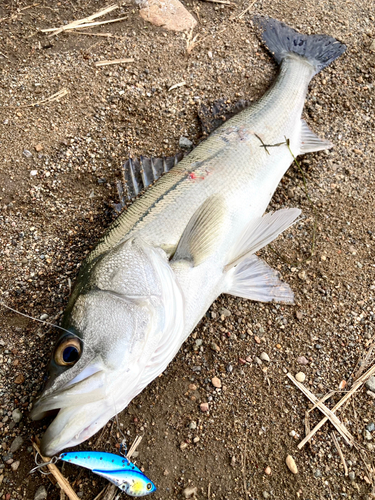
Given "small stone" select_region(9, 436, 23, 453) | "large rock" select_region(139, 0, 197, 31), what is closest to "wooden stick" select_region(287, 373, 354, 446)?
"small stone" select_region(9, 436, 23, 453)

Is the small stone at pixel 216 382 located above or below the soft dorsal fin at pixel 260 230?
below

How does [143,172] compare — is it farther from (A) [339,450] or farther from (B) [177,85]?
(A) [339,450]

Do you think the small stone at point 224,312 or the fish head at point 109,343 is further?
the small stone at point 224,312

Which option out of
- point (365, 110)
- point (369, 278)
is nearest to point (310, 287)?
point (369, 278)

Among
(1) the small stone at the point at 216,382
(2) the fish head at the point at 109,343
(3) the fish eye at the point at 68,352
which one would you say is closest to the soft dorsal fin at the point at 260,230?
(2) the fish head at the point at 109,343

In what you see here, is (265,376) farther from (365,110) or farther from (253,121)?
(365,110)

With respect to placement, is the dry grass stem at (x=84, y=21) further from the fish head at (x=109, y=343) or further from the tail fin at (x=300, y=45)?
the fish head at (x=109, y=343)

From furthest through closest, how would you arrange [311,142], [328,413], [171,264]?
[311,142] < [328,413] < [171,264]

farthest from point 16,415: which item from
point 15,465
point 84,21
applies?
point 84,21
